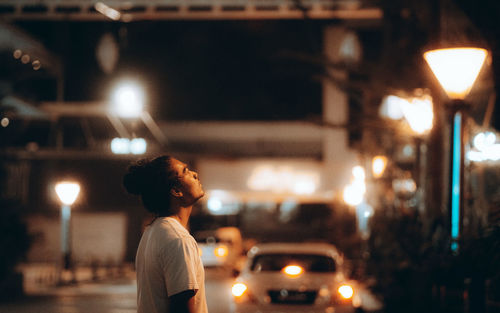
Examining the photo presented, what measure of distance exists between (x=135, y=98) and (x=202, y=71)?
5787 mm

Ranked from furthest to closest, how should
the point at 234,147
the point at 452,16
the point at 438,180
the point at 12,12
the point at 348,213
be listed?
the point at 234,147
the point at 348,213
the point at 12,12
the point at 452,16
the point at 438,180

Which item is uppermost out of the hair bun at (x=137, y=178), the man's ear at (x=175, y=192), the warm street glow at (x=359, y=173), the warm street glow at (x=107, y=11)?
the warm street glow at (x=107, y=11)

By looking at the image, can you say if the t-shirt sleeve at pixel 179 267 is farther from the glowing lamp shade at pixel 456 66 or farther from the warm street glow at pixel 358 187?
the warm street glow at pixel 358 187

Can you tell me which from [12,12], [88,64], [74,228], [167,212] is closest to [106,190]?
[74,228]

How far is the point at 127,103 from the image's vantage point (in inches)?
1293

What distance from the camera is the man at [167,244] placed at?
3.98m

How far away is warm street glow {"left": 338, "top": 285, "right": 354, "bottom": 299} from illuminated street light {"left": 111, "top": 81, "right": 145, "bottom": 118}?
75.6 feet

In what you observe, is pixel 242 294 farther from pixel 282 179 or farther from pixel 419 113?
pixel 282 179

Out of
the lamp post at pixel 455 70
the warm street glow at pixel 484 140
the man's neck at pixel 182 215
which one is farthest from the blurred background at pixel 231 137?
the man's neck at pixel 182 215

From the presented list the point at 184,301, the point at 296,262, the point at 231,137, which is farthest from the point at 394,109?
the point at 231,137

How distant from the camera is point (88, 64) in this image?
3706cm

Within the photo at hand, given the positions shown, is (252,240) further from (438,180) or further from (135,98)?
(438,180)

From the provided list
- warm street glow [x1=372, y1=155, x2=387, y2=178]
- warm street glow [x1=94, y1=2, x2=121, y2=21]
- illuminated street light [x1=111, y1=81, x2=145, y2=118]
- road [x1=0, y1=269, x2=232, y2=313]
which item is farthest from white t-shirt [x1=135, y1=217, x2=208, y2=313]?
illuminated street light [x1=111, y1=81, x2=145, y2=118]

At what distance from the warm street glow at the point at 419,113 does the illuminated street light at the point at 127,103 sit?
19.9 m
